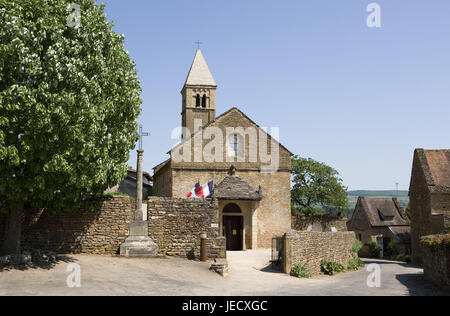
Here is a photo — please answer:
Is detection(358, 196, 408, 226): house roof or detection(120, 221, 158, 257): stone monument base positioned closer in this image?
detection(120, 221, 158, 257): stone monument base

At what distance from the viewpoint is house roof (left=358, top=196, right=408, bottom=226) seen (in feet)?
163

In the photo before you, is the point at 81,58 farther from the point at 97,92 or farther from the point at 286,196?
the point at 286,196

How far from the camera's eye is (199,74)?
54.0 m

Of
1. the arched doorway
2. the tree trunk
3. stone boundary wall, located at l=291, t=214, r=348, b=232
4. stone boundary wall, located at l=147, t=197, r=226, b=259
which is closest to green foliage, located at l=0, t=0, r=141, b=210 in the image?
the tree trunk

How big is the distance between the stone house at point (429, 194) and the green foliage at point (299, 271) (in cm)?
1397

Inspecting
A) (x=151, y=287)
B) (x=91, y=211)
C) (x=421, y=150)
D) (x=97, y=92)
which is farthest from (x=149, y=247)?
(x=421, y=150)

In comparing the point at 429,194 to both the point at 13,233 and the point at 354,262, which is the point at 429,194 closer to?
the point at 354,262

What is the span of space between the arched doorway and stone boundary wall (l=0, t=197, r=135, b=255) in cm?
1273

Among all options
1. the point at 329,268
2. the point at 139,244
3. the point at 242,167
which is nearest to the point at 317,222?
the point at 242,167

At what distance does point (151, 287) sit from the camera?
14.1 m

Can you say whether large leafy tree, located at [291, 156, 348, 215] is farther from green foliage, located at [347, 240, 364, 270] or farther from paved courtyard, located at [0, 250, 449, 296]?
paved courtyard, located at [0, 250, 449, 296]

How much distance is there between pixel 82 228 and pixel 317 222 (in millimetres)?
24526

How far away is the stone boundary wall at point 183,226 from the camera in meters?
20.3

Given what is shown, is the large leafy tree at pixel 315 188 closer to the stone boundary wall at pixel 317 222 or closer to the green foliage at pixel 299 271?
the stone boundary wall at pixel 317 222
